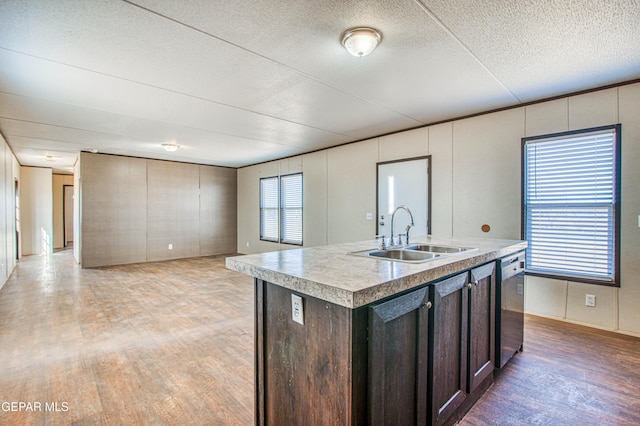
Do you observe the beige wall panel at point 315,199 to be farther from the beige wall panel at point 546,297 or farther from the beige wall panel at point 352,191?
the beige wall panel at point 546,297

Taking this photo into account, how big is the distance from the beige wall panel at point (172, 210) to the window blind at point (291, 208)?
8.40 ft

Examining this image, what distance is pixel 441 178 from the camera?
445 cm

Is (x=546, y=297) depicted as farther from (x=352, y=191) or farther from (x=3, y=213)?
(x=3, y=213)

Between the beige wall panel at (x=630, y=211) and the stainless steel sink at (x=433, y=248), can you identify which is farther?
the beige wall panel at (x=630, y=211)

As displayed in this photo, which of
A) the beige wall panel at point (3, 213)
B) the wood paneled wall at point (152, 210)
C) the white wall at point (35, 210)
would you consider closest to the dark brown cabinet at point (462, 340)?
the beige wall panel at point (3, 213)

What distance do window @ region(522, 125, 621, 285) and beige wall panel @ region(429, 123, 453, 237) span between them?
0.91 meters

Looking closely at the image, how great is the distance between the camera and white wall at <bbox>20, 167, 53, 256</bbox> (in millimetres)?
8773

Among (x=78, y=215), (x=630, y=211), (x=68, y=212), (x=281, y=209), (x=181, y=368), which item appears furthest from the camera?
(x=68, y=212)

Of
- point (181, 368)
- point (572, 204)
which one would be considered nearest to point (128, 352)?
point (181, 368)

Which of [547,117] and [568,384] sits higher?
[547,117]

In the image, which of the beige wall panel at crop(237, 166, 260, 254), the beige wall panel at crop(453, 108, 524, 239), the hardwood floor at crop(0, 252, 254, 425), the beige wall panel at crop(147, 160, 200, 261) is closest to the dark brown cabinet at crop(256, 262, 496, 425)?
the hardwood floor at crop(0, 252, 254, 425)

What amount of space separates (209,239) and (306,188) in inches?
141

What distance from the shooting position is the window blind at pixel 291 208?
7.01 metres

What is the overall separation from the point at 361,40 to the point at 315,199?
175 inches
